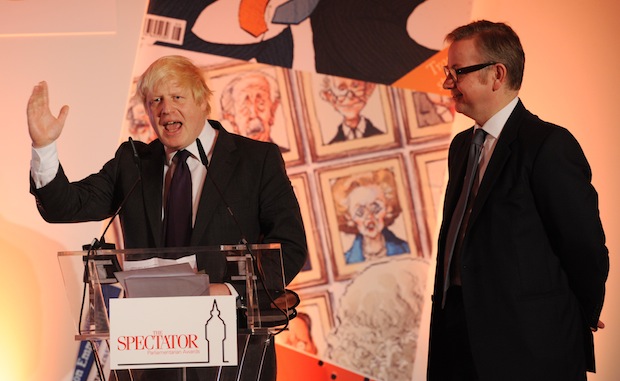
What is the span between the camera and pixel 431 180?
3963 mm

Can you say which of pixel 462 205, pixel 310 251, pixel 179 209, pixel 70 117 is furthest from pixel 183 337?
pixel 70 117

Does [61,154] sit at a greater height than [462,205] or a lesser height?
greater

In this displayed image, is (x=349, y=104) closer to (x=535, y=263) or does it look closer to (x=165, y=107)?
(x=165, y=107)

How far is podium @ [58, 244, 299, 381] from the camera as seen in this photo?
1882 mm

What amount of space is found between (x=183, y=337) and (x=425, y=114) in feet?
7.96

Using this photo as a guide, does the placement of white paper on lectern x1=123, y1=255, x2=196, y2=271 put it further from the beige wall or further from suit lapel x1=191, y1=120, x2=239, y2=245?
the beige wall

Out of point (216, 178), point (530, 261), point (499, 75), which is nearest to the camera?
point (530, 261)

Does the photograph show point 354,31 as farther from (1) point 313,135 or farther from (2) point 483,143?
(2) point 483,143

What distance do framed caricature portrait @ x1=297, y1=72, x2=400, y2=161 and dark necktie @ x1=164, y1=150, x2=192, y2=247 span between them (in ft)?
5.20

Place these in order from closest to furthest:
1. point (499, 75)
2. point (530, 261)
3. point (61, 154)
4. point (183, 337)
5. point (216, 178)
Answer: point (183, 337) < point (530, 261) < point (499, 75) < point (216, 178) < point (61, 154)

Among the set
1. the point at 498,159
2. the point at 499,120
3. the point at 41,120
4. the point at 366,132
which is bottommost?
the point at 498,159

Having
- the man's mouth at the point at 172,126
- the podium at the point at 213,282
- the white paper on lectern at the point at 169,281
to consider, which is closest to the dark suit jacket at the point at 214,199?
the man's mouth at the point at 172,126

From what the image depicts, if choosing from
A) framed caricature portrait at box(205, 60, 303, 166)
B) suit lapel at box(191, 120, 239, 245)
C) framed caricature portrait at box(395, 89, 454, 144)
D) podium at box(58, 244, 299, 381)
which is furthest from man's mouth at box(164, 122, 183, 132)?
framed caricature portrait at box(395, 89, 454, 144)

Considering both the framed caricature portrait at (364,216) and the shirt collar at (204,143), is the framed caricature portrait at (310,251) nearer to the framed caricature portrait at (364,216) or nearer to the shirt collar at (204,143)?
the framed caricature portrait at (364,216)
